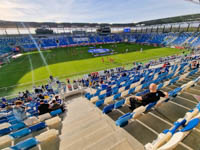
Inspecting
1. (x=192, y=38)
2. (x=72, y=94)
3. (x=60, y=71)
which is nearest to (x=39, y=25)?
(x=60, y=71)

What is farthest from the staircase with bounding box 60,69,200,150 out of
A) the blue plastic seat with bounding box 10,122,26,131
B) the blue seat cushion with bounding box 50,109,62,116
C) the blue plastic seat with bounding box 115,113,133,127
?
the blue plastic seat with bounding box 10,122,26,131

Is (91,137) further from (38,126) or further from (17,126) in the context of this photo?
(17,126)

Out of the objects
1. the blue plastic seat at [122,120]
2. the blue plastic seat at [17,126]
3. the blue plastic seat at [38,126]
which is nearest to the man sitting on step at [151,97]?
the blue plastic seat at [122,120]

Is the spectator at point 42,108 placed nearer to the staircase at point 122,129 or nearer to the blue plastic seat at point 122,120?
the staircase at point 122,129

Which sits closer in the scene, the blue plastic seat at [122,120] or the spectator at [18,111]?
the blue plastic seat at [122,120]

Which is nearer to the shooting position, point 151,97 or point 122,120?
point 122,120

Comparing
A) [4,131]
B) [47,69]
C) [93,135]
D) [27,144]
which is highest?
[27,144]

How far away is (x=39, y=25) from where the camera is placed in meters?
51.8

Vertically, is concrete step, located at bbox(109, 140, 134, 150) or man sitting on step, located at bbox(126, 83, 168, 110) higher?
man sitting on step, located at bbox(126, 83, 168, 110)

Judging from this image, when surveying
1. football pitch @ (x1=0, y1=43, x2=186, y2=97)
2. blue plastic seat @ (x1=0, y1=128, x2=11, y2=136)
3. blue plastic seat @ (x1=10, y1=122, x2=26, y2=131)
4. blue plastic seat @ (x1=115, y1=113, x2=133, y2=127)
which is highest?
blue plastic seat @ (x1=115, y1=113, x2=133, y2=127)

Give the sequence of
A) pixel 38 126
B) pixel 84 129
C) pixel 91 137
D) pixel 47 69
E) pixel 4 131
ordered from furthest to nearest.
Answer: pixel 47 69 → pixel 4 131 → pixel 38 126 → pixel 84 129 → pixel 91 137

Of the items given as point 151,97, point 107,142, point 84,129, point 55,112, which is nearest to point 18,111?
point 55,112

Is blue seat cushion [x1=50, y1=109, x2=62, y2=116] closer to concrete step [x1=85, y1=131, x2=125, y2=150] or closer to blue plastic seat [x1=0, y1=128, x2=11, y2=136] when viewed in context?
blue plastic seat [x1=0, y1=128, x2=11, y2=136]

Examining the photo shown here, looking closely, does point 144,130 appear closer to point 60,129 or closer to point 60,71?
point 60,129
